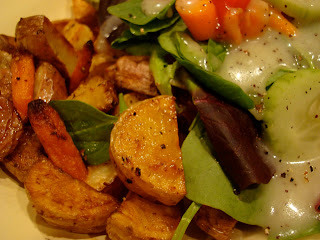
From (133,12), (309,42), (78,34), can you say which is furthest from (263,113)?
(78,34)

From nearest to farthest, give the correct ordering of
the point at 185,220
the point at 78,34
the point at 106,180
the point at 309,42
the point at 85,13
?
the point at 185,220
the point at 106,180
the point at 309,42
the point at 78,34
the point at 85,13

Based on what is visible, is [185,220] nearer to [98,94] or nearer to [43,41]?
[98,94]

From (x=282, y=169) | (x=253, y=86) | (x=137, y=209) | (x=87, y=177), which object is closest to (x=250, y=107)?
(x=253, y=86)

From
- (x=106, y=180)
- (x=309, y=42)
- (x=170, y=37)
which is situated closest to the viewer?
(x=106, y=180)

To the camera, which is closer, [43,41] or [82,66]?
[43,41]

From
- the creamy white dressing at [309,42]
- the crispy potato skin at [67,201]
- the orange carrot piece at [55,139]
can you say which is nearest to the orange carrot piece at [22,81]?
the orange carrot piece at [55,139]

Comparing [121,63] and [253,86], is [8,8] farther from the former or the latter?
[253,86]

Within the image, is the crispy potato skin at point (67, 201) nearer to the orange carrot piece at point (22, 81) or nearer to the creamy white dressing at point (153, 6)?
the orange carrot piece at point (22, 81)
